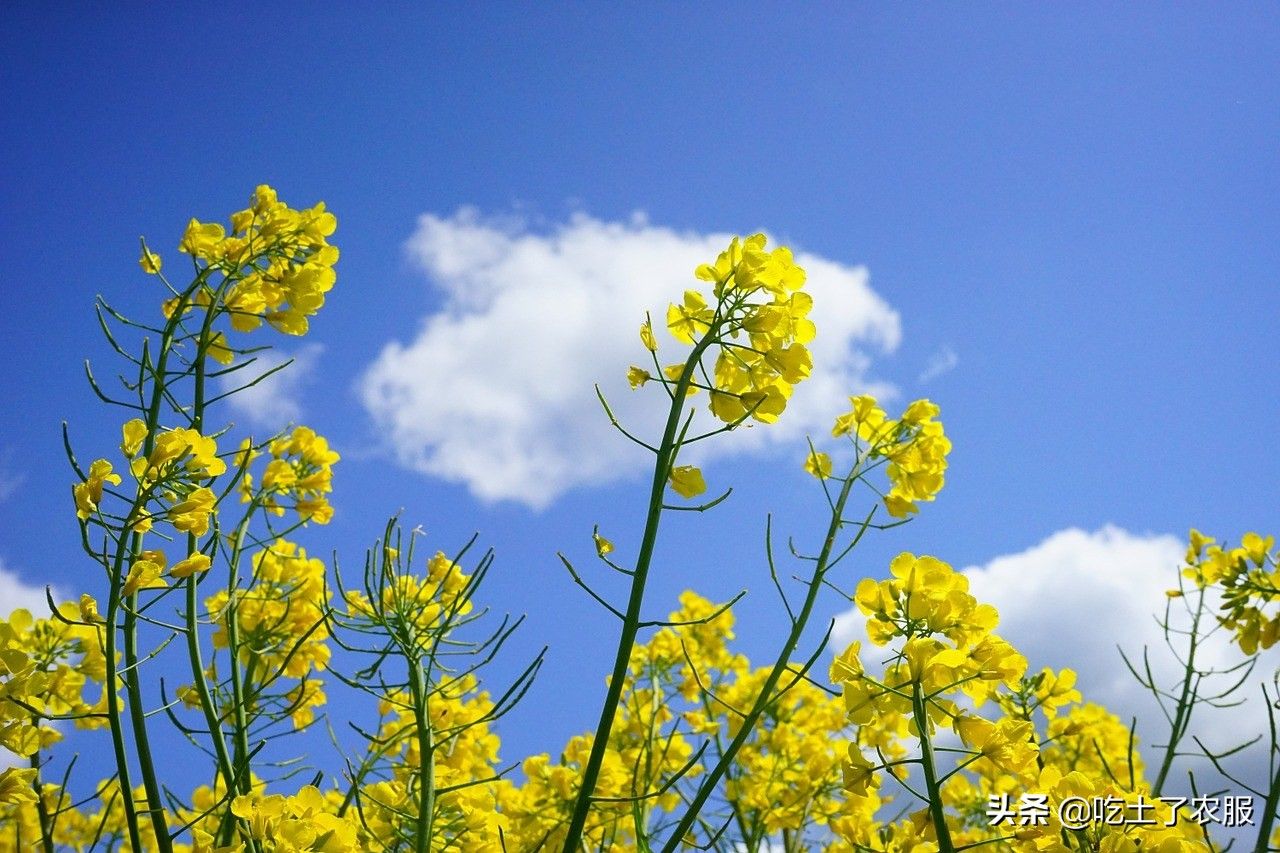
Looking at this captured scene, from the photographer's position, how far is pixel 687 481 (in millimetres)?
1685

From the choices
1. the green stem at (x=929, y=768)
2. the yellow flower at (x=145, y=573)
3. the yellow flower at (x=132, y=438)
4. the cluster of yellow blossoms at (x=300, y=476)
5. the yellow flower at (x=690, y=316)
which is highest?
the cluster of yellow blossoms at (x=300, y=476)

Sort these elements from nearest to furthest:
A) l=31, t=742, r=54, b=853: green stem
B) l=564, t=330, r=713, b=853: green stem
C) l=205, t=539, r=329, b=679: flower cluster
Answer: l=564, t=330, r=713, b=853: green stem
l=31, t=742, r=54, b=853: green stem
l=205, t=539, r=329, b=679: flower cluster

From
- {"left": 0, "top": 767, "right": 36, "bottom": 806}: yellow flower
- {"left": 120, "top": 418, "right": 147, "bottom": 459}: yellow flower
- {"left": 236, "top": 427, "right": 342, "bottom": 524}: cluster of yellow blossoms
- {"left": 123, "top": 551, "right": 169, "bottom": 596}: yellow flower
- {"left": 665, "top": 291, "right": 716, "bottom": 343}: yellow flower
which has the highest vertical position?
{"left": 236, "top": 427, "right": 342, "bottom": 524}: cluster of yellow blossoms

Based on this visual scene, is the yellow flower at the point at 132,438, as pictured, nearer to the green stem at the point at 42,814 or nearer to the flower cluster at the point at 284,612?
the green stem at the point at 42,814

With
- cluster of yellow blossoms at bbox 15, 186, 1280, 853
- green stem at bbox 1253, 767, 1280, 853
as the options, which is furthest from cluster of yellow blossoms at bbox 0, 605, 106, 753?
green stem at bbox 1253, 767, 1280, 853

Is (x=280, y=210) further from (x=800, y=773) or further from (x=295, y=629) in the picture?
(x=800, y=773)

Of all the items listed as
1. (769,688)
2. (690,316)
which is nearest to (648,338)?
(690,316)

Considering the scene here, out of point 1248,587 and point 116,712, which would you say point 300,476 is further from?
point 1248,587

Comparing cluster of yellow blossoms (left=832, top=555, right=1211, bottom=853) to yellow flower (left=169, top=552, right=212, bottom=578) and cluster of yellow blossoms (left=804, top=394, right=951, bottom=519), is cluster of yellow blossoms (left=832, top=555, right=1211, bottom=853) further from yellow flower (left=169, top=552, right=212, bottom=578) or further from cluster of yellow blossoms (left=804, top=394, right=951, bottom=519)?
yellow flower (left=169, top=552, right=212, bottom=578)

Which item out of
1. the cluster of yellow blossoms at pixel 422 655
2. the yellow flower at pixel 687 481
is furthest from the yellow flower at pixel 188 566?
the yellow flower at pixel 687 481

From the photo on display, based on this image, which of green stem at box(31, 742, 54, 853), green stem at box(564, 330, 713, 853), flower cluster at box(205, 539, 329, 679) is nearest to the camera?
green stem at box(564, 330, 713, 853)

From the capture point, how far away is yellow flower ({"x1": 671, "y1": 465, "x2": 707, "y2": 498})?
1.68 meters

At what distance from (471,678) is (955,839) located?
4.85 feet

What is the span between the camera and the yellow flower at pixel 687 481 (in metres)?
1.68
